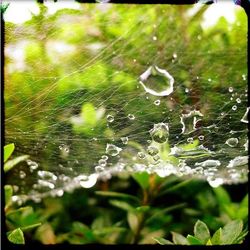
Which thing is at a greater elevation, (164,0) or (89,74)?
(164,0)

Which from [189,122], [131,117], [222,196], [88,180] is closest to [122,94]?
[131,117]

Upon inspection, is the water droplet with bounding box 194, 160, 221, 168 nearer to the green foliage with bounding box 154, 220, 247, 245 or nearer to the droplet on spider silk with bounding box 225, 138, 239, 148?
the droplet on spider silk with bounding box 225, 138, 239, 148

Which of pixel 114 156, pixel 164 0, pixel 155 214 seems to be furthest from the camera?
pixel 155 214

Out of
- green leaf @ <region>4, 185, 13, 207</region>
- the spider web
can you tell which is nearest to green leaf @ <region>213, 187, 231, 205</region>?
the spider web

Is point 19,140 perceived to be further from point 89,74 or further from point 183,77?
point 183,77

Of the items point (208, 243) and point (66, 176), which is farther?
point (66, 176)

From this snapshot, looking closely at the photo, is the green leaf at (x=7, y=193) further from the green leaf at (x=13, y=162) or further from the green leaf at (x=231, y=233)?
the green leaf at (x=231, y=233)

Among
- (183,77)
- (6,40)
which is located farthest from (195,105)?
(6,40)
